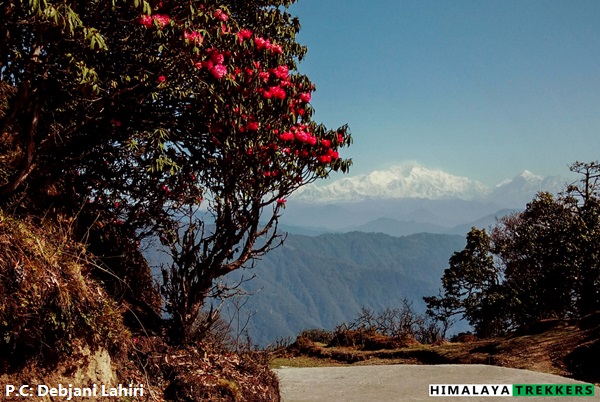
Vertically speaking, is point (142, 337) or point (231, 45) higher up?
point (231, 45)

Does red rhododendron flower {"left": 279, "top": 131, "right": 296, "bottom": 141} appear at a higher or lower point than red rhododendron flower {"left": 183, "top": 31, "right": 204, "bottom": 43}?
lower

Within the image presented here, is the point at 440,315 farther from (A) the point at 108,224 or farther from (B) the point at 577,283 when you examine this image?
(A) the point at 108,224

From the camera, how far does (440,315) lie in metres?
37.9

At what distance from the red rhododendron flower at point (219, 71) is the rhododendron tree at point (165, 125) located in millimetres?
30

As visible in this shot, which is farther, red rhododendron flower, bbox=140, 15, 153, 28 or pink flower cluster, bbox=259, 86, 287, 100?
pink flower cluster, bbox=259, 86, 287, 100

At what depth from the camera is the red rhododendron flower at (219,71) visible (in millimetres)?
6371

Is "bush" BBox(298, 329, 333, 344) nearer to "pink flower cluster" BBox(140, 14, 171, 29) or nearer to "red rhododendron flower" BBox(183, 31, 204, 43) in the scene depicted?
"red rhododendron flower" BBox(183, 31, 204, 43)

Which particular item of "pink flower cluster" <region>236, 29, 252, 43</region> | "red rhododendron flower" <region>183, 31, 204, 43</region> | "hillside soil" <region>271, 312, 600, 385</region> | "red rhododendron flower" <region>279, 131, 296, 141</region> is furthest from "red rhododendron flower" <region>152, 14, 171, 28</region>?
"hillside soil" <region>271, 312, 600, 385</region>

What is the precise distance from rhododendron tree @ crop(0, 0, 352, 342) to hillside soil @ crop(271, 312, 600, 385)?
12.4 ft

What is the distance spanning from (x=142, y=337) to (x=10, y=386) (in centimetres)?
231

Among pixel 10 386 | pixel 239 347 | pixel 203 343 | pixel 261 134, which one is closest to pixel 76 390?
pixel 10 386

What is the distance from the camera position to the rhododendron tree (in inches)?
235

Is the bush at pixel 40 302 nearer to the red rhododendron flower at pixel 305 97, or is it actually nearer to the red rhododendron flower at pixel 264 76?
the red rhododendron flower at pixel 264 76

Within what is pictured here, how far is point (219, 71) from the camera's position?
639cm
